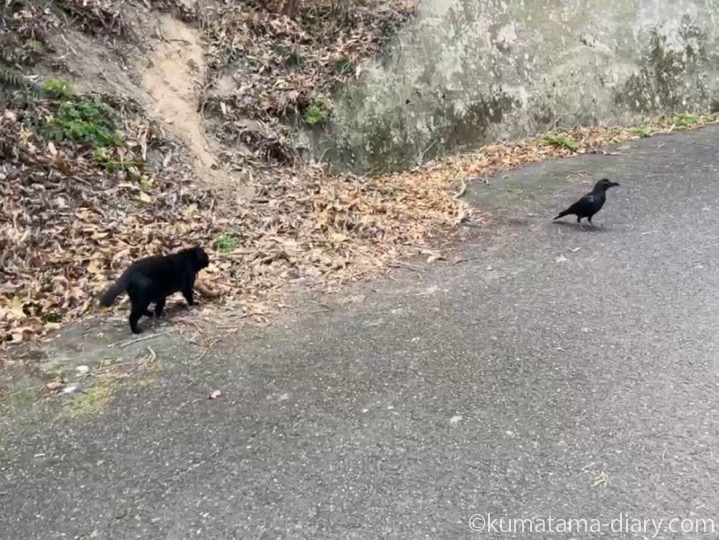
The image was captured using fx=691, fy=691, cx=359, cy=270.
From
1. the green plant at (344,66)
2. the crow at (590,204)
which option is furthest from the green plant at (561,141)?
the crow at (590,204)

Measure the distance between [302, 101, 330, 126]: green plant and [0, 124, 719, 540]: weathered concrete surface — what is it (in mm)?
4481

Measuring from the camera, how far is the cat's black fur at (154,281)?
5062mm

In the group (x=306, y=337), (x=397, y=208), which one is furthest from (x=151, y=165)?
(x=306, y=337)

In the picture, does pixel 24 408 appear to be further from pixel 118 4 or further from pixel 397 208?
pixel 118 4

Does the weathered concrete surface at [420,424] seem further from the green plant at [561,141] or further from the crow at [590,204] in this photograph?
the green plant at [561,141]

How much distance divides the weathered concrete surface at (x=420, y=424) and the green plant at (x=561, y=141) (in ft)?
16.5

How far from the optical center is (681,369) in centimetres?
418

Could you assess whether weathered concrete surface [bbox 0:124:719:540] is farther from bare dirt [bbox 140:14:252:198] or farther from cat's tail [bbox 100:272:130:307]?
bare dirt [bbox 140:14:252:198]

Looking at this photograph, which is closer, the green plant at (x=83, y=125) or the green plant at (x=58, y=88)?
the green plant at (x=83, y=125)

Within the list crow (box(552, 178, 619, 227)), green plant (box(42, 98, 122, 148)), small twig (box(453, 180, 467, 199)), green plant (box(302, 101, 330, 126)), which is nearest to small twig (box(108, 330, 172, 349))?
green plant (box(42, 98, 122, 148))

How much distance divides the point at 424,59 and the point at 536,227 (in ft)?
16.3

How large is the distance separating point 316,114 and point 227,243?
3745mm

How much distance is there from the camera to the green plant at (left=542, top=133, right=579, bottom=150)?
10.8 metres

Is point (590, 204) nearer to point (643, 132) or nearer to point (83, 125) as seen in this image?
point (643, 132)
